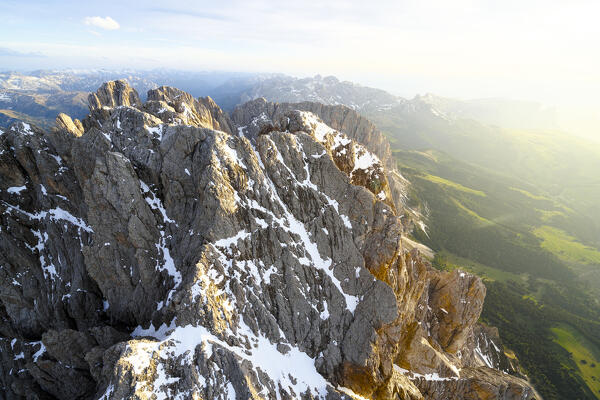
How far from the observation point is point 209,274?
157 ft

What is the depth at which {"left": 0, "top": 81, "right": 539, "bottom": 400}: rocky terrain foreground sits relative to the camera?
4559 centimetres

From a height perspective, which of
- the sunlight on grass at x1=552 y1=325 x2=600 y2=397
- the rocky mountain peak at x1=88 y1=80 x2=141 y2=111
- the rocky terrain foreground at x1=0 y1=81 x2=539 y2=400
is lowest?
the sunlight on grass at x1=552 y1=325 x2=600 y2=397

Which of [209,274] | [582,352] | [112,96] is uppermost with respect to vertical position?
[112,96]

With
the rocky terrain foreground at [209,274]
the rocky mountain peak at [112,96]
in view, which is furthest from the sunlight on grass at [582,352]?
the rocky mountain peak at [112,96]

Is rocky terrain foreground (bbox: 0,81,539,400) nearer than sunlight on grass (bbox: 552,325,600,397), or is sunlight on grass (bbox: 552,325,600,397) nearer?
rocky terrain foreground (bbox: 0,81,539,400)

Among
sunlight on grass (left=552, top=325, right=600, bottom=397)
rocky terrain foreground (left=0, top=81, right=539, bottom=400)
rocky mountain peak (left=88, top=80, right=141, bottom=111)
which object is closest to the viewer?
rocky terrain foreground (left=0, top=81, right=539, bottom=400)

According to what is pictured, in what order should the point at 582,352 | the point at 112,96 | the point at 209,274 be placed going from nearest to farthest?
the point at 209,274, the point at 112,96, the point at 582,352

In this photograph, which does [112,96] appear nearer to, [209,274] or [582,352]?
[209,274]

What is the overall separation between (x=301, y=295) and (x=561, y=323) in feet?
661

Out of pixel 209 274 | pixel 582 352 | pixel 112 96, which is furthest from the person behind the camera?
pixel 582 352

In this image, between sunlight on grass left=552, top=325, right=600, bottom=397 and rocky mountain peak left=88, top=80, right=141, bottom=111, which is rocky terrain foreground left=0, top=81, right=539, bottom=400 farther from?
sunlight on grass left=552, top=325, right=600, bottom=397

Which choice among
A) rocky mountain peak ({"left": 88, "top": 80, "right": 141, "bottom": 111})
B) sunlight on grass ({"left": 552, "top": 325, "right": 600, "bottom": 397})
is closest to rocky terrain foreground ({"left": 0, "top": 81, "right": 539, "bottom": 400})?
rocky mountain peak ({"left": 88, "top": 80, "right": 141, "bottom": 111})

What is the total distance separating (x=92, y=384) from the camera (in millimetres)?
48031

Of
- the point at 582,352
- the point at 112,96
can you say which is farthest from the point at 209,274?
the point at 582,352
